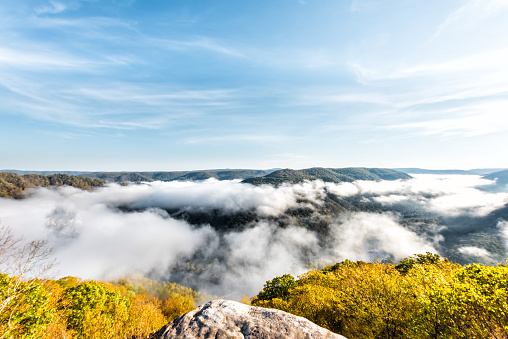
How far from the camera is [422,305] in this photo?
1736 cm

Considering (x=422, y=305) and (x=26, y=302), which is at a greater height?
(x=422, y=305)

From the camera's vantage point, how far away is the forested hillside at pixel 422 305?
14.6 m

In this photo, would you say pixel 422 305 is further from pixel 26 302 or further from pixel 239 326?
pixel 26 302

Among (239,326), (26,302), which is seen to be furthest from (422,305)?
(26,302)

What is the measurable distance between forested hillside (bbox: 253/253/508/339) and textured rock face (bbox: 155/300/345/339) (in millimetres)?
11743

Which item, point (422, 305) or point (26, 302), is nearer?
point (422, 305)

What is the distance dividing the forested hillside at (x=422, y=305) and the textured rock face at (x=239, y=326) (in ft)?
38.5

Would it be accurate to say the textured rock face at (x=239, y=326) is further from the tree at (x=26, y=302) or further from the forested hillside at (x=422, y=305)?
the tree at (x=26, y=302)

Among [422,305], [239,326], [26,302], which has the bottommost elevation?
[26,302]

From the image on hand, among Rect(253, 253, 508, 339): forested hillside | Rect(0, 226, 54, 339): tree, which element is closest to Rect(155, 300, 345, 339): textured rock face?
Rect(253, 253, 508, 339): forested hillside

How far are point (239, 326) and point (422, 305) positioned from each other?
17280 mm

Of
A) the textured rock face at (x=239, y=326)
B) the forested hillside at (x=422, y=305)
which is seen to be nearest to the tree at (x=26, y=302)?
the textured rock face at (x=239, y=326)

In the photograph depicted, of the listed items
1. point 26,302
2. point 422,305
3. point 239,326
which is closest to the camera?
point 239,326

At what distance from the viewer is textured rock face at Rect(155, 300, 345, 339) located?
10.4 metres
